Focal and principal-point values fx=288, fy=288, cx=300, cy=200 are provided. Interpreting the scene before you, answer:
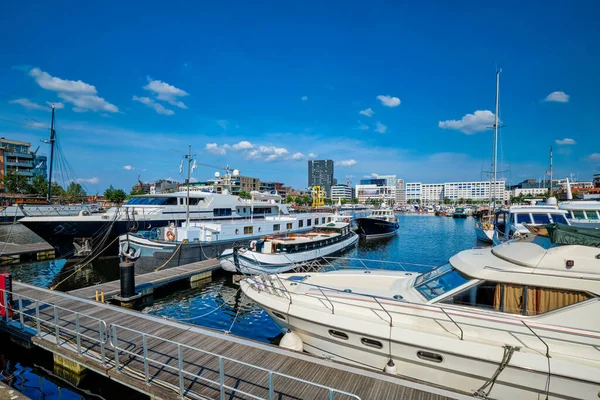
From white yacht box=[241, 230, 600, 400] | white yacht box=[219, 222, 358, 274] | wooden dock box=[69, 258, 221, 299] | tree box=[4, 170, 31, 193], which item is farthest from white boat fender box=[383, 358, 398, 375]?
tree box=[4, 170, 31, 193]

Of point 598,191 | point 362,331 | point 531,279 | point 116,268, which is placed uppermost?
point 598,191

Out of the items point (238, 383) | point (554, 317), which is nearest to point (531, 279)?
point (554, 317)

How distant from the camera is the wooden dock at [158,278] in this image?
512 inches

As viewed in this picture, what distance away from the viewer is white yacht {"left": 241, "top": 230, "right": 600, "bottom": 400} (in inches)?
199

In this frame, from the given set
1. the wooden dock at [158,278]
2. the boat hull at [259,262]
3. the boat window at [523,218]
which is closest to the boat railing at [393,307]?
the boat hull at [259,262]

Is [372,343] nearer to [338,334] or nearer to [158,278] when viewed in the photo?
[338,334]

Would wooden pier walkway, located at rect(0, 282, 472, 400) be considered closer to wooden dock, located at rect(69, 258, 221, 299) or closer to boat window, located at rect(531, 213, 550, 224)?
wooden dock, located at rect(69, 258, 221, 299)

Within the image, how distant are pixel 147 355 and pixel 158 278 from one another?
956cm

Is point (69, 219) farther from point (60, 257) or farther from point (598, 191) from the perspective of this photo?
point (598, 191)

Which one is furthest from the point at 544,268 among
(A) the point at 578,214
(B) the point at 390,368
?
(A) the point at 578,214

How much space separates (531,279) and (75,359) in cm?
1058

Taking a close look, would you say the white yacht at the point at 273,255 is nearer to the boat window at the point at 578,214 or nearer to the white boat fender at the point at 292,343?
the white boat fender at the point at 292,343

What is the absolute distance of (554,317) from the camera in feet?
18.2

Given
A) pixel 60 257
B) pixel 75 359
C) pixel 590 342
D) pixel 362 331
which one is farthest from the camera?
pixel 60 257
